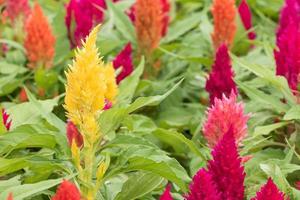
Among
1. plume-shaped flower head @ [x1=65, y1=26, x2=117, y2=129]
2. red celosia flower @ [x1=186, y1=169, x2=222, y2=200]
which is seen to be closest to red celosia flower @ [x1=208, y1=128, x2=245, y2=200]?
red celosia flower @ [x1=186, y1=169, x2=222, y2=200]

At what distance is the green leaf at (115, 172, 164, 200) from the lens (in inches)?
113

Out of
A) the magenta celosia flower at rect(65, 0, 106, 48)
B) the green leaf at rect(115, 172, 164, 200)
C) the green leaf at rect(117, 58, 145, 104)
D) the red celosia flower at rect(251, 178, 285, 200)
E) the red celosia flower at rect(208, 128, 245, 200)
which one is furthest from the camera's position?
the magenta celosia flower at rect(65, 0, 106, 48)

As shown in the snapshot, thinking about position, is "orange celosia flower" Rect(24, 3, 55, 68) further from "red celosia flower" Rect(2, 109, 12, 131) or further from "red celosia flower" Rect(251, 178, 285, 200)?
"red celosia flower" Rect(251, 178, 285, 200)

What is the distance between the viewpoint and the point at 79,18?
428cm

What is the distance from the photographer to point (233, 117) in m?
3.00

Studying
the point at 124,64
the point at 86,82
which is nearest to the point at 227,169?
the point at 86,82

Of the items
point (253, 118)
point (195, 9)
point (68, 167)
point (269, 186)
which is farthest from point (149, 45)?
point (269, 186)

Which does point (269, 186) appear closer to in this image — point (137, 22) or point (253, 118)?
point (253, 118)

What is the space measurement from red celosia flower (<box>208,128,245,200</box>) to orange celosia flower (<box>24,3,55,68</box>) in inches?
67.3

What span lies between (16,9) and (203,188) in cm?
253

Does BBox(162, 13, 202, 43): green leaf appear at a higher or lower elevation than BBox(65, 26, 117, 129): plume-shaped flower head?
lower

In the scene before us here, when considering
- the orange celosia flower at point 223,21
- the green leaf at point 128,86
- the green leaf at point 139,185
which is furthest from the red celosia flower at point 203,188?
the orange celosia flower at point 223,21

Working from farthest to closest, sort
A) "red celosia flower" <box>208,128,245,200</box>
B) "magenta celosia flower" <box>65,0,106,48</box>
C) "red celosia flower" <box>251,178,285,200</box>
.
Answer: "magenta celosia flower" <box>65,0,106,48</box>, "red celosia flower" <box>208,128,245,200</box>, "red celosia flower" <box>251,178,285,200</box>

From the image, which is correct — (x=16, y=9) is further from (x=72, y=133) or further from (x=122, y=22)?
(x=72, y=133)
